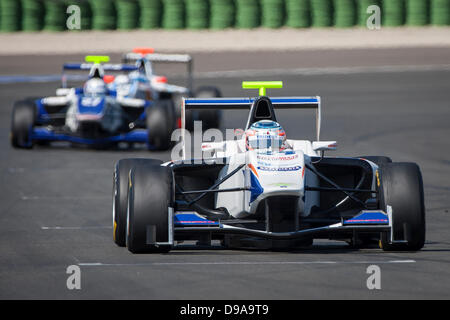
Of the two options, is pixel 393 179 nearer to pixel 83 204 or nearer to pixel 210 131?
pixel 83 204

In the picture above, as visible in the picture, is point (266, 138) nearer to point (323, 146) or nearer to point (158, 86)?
point (323, 146)

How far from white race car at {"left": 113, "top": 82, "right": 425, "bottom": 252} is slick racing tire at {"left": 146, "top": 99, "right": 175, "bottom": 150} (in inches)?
351

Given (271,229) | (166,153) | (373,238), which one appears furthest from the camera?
(166,153)

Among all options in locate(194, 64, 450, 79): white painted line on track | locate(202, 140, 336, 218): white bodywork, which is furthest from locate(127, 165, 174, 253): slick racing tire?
locate(194, 64, 450, 79): white painted line on track

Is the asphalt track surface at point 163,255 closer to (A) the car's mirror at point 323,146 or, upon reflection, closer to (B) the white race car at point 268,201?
(B) the white race car at point 268,201

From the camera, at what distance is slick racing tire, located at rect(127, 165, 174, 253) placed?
9695 millimetres

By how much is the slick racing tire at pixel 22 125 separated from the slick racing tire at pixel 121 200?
9662mm

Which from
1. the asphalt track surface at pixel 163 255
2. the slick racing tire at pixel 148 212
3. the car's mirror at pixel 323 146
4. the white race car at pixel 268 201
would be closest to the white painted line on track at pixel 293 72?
the asphalt track surface at pixel 163 255

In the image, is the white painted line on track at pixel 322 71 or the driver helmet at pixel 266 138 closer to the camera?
the driver helmet at pixel 266 138

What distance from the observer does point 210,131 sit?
23.4m

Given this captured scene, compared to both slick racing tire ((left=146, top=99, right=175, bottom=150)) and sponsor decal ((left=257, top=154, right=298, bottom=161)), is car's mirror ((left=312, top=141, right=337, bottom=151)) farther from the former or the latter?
slick racing tire ((left=146, top=99, right=175, bottom=150))

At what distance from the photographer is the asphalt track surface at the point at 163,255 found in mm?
8375
